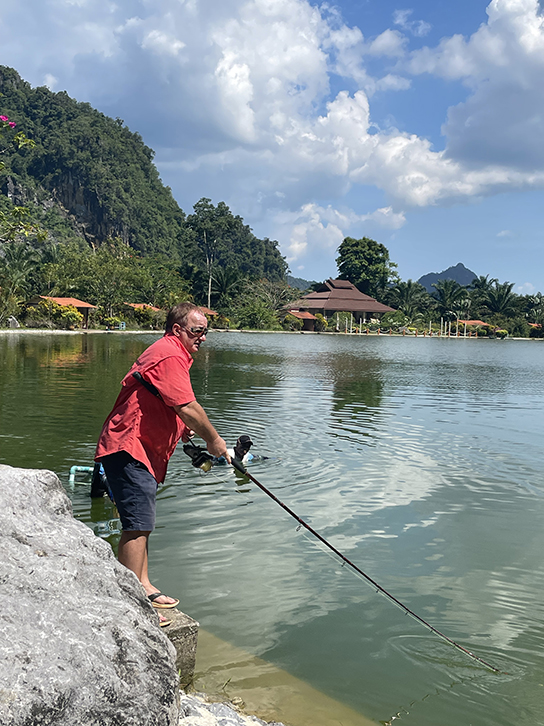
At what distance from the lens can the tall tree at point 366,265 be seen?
10625 centimetres

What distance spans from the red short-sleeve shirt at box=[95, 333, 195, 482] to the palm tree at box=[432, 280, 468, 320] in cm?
9373

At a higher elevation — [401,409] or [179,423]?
[179,423]

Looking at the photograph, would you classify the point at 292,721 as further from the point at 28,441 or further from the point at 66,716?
the point at 28,441

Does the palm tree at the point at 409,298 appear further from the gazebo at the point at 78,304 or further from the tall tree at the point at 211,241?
the gazebo at the point at 78,304

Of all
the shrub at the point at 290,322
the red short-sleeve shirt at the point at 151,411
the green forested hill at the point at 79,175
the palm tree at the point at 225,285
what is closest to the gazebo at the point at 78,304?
the palm tree at the point at 225,285

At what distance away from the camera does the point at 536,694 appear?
12.8 feet

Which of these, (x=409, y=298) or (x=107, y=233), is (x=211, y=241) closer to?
(x=409, y=298)

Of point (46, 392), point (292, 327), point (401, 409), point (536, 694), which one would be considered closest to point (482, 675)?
point (536, 694)

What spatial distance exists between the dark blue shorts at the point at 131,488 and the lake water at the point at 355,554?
3.44 feet

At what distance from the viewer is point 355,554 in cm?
598

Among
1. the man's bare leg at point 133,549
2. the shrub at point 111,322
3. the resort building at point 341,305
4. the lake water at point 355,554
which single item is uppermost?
the resort building at point 341,305

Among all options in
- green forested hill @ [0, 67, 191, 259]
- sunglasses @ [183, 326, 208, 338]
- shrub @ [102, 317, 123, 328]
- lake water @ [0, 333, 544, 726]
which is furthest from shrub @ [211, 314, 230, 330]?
sunglasses @ [183, 326, 208, 338]

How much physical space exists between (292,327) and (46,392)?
67996 mm

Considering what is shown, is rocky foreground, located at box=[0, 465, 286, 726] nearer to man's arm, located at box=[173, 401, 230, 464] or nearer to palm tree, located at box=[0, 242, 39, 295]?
man's arm, located at box=[173, 401, 230, 464]
